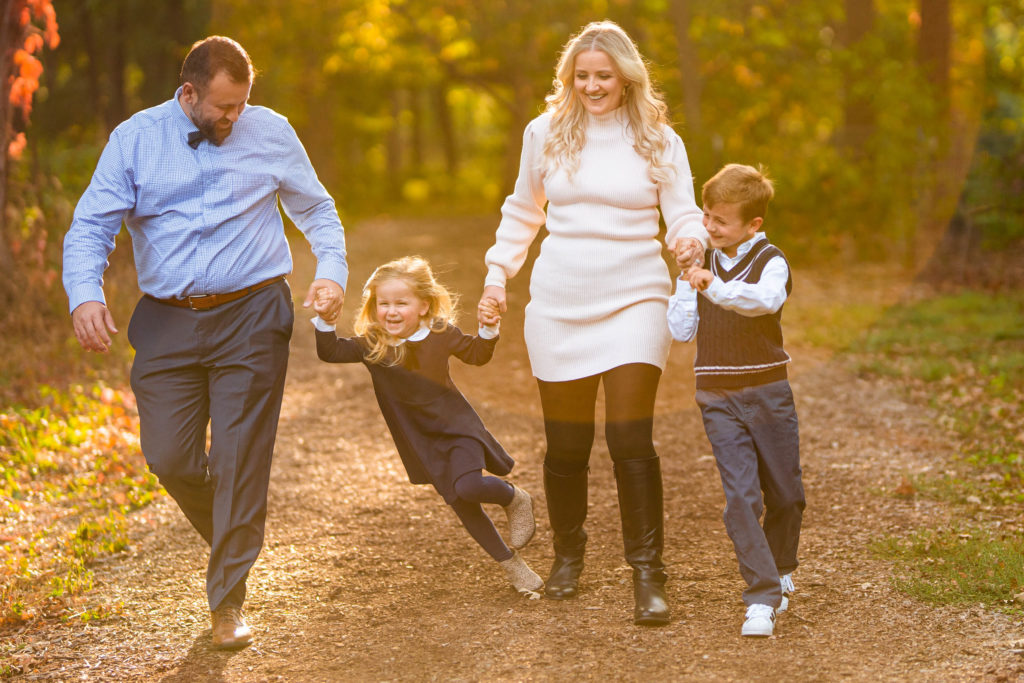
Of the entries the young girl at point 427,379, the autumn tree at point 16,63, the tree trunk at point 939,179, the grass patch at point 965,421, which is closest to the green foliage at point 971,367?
the grass patch at point 965,421

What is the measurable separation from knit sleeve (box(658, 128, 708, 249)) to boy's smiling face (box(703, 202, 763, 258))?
0.16 ft

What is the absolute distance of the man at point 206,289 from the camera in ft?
14.0

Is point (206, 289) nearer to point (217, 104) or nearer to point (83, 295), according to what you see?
point (83, 295)

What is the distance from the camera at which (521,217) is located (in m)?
4.66

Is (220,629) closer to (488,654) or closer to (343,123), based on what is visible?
(488,654)

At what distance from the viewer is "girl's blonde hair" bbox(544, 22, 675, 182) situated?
13.9ft

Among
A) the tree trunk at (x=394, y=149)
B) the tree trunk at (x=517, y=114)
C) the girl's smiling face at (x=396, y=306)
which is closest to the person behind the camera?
the girl's smiling face at (x=396, y=306)

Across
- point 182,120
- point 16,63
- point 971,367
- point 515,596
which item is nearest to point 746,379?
point 515,596

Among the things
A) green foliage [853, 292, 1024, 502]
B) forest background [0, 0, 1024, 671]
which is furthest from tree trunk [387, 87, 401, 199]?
green foliage [853, 292, 1024, 502]

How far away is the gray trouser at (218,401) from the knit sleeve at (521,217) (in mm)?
895

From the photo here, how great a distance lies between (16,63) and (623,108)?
6.48 m

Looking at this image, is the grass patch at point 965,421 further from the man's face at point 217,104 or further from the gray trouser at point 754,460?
the man's face at point 217,104

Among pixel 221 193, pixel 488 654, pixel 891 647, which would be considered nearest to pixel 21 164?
pixel 221 193

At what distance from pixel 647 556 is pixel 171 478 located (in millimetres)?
1861
